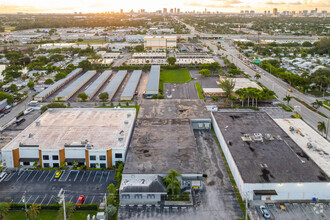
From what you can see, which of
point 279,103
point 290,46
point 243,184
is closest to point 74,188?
point 243,184

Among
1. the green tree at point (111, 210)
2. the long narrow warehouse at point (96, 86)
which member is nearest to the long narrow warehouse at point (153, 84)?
the long narrow warehouse at point (96, 86)

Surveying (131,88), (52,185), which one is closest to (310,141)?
(52,185)

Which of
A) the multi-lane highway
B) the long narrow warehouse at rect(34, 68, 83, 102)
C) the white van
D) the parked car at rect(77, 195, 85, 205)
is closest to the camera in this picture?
the parked car at rect(77, 195, 85, 205)

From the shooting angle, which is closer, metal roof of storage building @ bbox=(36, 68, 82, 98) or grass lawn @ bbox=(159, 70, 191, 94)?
metal roof of storage building @ bbox=(36, 68, 82, 98)

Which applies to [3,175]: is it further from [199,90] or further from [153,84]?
[199,90]

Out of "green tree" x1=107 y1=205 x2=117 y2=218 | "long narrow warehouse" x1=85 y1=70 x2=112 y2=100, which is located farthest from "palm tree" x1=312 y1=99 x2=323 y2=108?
"long narrow warehouse" x1=85 y1=70 x2=112 y2=100

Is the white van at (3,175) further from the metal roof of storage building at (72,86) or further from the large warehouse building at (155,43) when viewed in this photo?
the large warehouse building at (155,43)

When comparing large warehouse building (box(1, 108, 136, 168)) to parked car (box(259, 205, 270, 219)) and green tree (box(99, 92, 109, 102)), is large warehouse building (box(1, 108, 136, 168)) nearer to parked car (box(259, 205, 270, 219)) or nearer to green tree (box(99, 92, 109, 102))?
green tree (box(99, 92, 109, 102))
